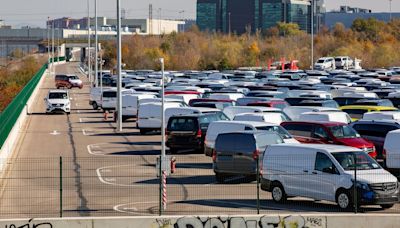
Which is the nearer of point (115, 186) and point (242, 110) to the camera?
point (115, 186)

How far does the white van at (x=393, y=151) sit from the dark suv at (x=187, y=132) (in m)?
9.47

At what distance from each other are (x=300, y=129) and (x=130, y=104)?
70.4 ft

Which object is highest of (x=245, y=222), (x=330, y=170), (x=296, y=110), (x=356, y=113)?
(x=296, y=110)

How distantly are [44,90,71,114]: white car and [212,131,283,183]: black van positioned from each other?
32223 mm

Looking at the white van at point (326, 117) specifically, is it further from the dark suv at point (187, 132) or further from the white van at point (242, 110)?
the dark suv at point (187, 132)

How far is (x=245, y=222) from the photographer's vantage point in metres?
22.4

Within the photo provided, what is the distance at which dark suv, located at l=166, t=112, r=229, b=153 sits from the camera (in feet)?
123

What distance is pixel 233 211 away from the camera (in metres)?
24.4

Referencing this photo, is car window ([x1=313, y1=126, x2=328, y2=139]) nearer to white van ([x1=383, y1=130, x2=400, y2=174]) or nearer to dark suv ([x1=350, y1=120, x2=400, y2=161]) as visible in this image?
dark suv ([x1=350, y1=120, x2=400, y2=161])

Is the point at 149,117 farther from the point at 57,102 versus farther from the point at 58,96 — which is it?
the point at 58,96

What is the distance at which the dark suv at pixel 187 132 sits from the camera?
3744 centimetres

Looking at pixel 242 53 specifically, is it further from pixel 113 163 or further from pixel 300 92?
pixel 113 163

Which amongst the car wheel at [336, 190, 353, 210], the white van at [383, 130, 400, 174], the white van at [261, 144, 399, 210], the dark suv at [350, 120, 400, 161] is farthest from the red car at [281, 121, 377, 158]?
the car wheel at [336, 190, 353, 210]

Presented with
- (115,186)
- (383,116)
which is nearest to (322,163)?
(115,186)
